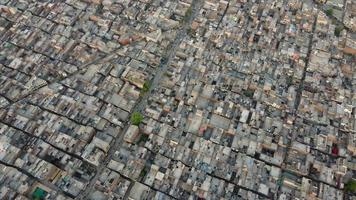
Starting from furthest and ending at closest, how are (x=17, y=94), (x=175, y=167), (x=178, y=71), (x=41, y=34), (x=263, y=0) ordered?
(x=263, y=0), (x=41, y=34), (x=178, y=71), (x=17, y=94), (x=175, y=167)

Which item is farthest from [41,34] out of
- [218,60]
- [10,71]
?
[218,60]

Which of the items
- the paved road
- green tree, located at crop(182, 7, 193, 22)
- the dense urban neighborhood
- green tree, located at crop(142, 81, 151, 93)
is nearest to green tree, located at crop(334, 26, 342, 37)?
the dense urban neighborhood

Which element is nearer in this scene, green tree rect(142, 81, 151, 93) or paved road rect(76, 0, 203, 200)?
paved road rect(76, 0, 203, 200)

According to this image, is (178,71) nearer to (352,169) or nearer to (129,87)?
(129,87)

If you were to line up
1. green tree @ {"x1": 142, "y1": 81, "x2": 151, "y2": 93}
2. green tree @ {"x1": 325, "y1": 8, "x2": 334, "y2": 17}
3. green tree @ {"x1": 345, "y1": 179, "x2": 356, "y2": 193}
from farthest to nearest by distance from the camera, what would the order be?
green tree @ {"x1": 325, "y1": 8, "x2": 334, "y2": 17} → green tree @ {"x1": 142, "y1": 81, "x2": 151, "y2": 93} → green tree @ {"x1": 345, "y1": 179, "x2": 356, "y2": 193}

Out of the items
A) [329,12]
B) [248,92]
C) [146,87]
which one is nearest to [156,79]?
[146,87]

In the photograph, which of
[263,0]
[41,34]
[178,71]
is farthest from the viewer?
[263,0]

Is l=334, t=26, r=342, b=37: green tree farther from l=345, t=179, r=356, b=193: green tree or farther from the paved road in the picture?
l=345, t=179, r=356, b=193: green tree

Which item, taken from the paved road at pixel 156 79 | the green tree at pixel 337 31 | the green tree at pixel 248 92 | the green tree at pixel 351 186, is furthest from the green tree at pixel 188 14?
the green tree at pixel 351 186
